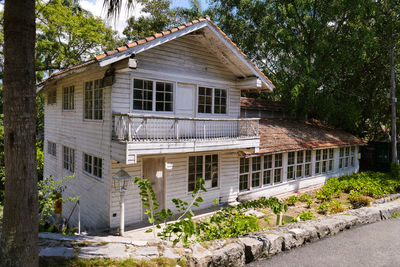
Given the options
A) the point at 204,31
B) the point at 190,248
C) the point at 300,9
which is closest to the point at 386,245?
the point at 190,248

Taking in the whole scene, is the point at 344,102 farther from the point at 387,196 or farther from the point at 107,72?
the point at 107,72

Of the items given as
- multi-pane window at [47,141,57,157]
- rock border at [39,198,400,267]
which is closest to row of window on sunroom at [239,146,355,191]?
rock border at [39,198,400,267]

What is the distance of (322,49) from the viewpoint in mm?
17625

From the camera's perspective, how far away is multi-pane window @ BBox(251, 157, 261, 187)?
43.0 ft

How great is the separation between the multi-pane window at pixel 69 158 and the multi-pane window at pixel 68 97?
6.13ft

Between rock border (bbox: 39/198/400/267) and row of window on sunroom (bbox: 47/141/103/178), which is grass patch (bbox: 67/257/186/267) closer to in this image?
rock border (bbox: 39/198/400/267)

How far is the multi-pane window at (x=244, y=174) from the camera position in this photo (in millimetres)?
12680

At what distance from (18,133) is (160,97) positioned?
21.4 ft

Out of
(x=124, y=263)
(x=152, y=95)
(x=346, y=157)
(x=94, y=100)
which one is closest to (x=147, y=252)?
(x=124, y=263)

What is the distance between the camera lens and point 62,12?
19500 millimetres

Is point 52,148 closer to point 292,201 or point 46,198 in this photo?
point 46,198

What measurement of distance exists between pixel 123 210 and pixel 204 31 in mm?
6895

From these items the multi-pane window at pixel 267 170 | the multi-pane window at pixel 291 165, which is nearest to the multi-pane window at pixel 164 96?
the multi-pane window at pixel 267 170

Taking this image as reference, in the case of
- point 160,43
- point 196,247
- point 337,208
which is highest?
point 160,43
